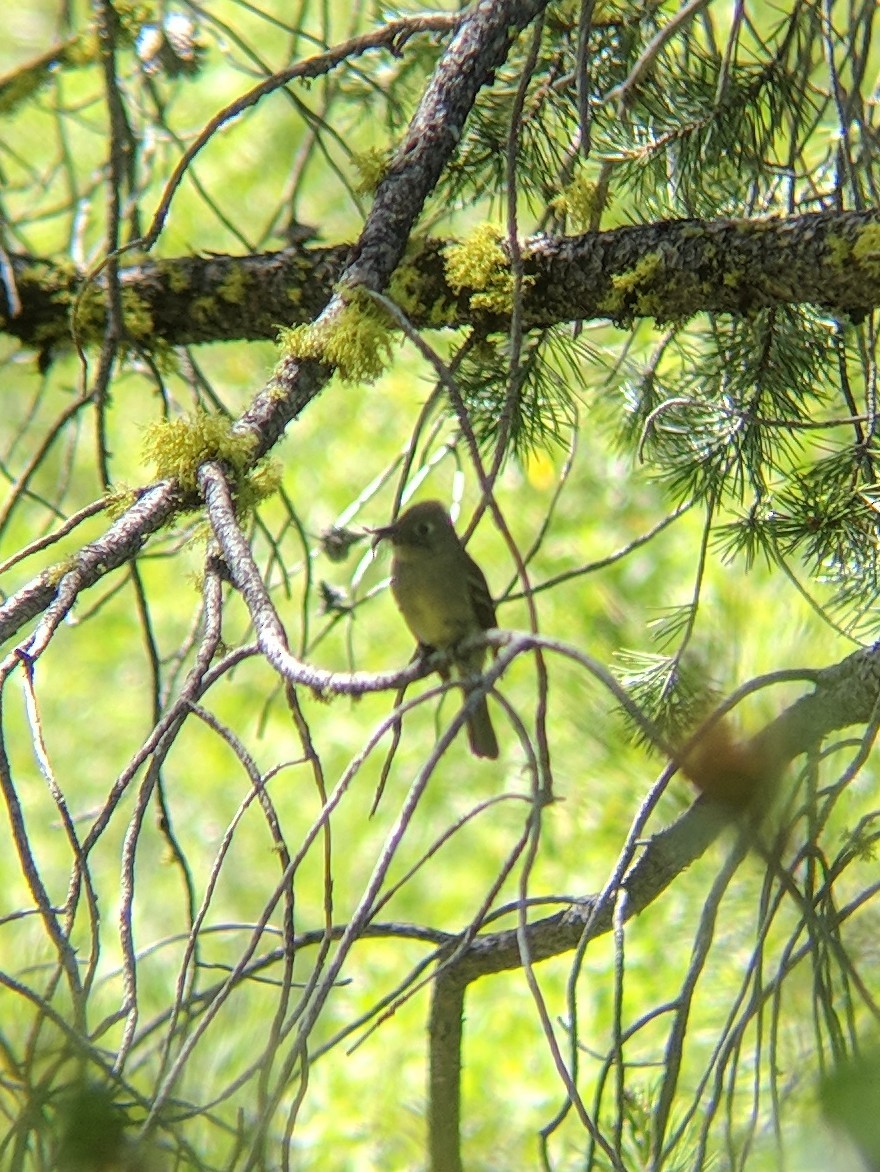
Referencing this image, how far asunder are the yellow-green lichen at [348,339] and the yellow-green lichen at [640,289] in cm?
44

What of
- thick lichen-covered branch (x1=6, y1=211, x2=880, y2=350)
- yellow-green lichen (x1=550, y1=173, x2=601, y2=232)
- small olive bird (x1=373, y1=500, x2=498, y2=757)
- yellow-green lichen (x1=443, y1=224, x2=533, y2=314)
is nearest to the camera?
thick lichen-covered branch (x1=6, y1=211, x2=880, y2=350)

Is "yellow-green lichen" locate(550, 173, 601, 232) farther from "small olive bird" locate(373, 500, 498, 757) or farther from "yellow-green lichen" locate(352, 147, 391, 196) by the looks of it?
"small olive bird" locate(373, 500, 498, 757)

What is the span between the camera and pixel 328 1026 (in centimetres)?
562

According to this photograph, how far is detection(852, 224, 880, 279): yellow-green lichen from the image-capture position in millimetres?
2006

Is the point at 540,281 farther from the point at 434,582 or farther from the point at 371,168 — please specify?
the point at 434,582

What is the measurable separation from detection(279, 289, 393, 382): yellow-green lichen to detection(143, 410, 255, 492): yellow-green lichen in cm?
18

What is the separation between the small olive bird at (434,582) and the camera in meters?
3.34

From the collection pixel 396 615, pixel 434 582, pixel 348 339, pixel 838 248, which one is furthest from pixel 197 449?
pixel 396 615

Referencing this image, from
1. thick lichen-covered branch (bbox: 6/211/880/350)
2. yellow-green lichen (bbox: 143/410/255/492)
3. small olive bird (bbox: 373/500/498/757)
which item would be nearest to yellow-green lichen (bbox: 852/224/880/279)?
thick lichen-covered branch (bbox: 6/211/880/350)

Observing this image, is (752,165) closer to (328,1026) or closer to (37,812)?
(328,1026)

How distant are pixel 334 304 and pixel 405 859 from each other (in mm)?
4313

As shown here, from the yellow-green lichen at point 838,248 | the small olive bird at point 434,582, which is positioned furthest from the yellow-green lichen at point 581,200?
the small olive bird at point 434,582

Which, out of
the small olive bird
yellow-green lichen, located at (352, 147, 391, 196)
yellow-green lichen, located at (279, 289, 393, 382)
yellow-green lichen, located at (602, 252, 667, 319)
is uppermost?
the small olive bird

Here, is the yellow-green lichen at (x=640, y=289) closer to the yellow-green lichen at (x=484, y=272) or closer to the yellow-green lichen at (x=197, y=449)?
the yellow-green lichen at (x=484, y=272)
